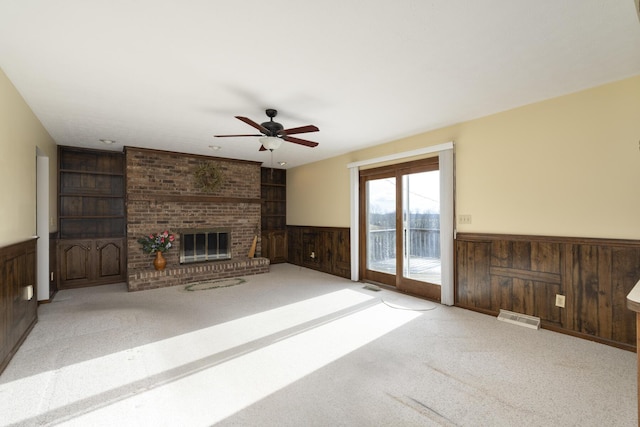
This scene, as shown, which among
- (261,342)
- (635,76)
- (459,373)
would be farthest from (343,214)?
(635,76)

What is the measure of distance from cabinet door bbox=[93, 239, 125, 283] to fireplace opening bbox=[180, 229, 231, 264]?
108 cm

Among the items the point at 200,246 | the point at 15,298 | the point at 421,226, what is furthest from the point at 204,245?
the point at 421,226

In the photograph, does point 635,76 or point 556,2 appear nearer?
point 556,2

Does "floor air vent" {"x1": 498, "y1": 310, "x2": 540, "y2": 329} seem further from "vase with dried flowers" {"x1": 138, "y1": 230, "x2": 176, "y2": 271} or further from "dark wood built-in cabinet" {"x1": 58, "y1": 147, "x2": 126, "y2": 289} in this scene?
"dark wood built-in cabinet" {"x1": 58, "y1": 147, "x2": 126, "y2": 289}

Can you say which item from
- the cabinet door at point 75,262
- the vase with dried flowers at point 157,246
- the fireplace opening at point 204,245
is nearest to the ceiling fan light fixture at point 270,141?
the vase with dried flowers at point 157,246

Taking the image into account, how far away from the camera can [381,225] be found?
16.6 ft

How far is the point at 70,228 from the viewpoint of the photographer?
5199 mm

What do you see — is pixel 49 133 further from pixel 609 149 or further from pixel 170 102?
pixel 609 149

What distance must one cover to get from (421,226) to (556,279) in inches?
67.3

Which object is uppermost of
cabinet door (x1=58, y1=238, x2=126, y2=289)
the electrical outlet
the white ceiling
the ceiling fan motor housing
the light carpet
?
the white ceiling

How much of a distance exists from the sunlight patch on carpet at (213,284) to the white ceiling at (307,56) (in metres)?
2.77

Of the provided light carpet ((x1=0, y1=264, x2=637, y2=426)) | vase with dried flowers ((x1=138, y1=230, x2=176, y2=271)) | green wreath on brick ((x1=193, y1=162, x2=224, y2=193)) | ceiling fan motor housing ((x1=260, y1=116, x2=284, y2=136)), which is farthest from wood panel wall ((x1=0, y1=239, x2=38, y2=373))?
green wreath on brick ((x1=193, y1=162, x2=224, y2=193))

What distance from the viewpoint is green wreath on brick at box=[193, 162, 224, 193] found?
5.79 m

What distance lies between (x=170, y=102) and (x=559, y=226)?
4411 mm
